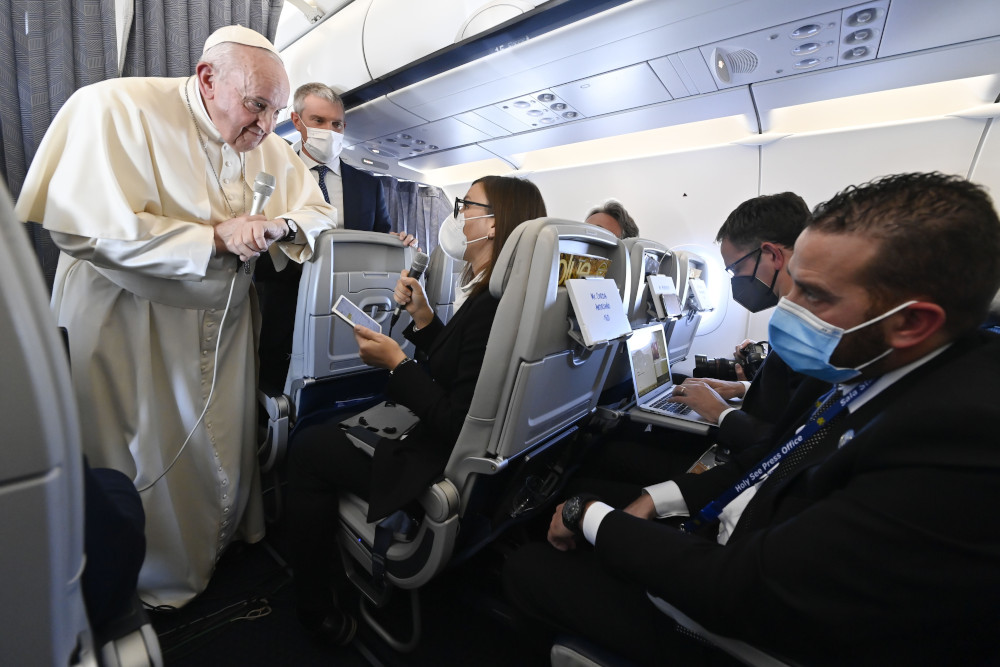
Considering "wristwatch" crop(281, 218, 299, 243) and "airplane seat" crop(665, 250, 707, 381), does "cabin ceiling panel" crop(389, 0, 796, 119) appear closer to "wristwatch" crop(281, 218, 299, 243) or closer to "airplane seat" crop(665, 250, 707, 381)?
"airplane seat" crop(665, 250, 707, 381)

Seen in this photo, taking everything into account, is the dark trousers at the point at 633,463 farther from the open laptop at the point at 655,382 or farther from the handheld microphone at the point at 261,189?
the handheld microphone at the point at 261,189

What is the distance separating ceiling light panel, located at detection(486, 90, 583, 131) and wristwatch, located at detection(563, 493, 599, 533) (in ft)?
9.50

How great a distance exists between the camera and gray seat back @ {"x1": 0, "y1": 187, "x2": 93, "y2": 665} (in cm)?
37

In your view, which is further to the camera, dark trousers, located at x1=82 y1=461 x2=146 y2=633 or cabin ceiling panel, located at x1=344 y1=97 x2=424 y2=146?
cabin ceiling panel, located at x1=344 y1=97 x2=424 y2=146

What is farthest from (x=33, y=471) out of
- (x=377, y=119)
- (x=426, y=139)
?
(x=426, y=139)

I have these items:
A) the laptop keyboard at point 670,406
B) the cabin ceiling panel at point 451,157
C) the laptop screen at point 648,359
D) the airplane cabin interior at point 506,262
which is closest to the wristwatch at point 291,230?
the airplane cabin interior at point 506,262

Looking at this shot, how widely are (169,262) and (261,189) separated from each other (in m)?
0.39

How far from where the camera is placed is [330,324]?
6.13 ft

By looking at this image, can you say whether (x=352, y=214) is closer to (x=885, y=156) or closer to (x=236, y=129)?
(x=236, y=129)

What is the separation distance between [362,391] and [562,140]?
3.24 metres

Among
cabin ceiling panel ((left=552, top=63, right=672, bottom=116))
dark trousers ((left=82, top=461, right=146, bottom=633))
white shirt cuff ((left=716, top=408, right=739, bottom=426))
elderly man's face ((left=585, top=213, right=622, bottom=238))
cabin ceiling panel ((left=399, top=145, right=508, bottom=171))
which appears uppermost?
cabin ceiling panel ((left=399, top=145, right=508, bottom=171))

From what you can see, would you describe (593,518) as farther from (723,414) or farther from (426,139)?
(426,139)

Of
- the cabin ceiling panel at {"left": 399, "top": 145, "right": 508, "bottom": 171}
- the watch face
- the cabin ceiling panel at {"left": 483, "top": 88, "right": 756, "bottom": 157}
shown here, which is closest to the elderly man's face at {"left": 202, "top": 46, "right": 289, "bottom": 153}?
the watch face

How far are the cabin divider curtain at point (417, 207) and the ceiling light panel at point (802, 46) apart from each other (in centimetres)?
435
